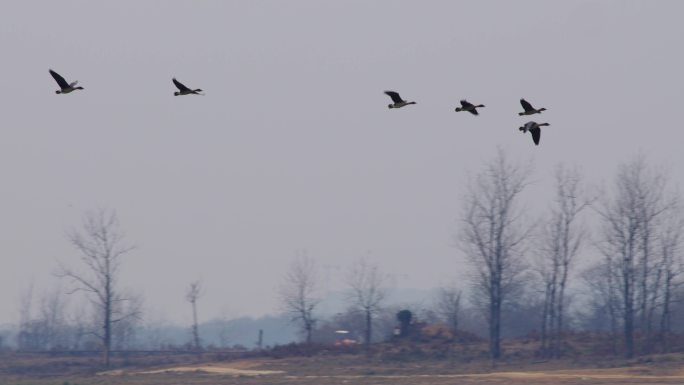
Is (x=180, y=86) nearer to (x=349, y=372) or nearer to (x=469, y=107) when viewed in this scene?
(x=469, y=107)

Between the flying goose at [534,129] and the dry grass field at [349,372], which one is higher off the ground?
the flying goose at [534,129]

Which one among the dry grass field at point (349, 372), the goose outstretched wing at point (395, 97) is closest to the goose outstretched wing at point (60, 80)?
the goose outstretched wing at point (395, 97)

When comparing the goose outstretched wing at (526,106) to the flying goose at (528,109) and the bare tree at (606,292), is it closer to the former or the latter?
the flying goose at (528,109)

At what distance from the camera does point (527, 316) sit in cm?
9288

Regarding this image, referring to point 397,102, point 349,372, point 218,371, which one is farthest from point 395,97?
point 218,371

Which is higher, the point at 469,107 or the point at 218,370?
the point at 469,107

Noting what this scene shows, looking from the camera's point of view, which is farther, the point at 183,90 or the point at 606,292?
the point at 606,292

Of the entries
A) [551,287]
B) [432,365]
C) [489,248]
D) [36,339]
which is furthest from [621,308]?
[36,339]

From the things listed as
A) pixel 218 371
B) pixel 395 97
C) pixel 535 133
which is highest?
pixel 395 97

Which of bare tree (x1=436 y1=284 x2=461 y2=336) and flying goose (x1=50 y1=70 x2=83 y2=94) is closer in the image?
flying goose (x1=50 y1=70 x2=83 y2=94)

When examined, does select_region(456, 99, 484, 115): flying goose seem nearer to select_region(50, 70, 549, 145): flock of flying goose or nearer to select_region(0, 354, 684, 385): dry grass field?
select_region(50, 70, 549, 145): flock of flying goose

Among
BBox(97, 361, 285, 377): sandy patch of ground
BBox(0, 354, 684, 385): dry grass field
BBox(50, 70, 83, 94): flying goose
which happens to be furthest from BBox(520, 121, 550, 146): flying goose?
BBox(97, 361, 285, 377): sandy patch of ground

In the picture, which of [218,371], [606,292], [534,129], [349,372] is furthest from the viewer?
[606,292]

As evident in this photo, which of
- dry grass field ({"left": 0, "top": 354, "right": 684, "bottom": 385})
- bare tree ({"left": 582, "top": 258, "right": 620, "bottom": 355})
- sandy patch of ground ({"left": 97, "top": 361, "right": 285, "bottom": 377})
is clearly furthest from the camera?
bare tree ({"left": 582, "top": 258, "right": 620, "bottom": 355})
